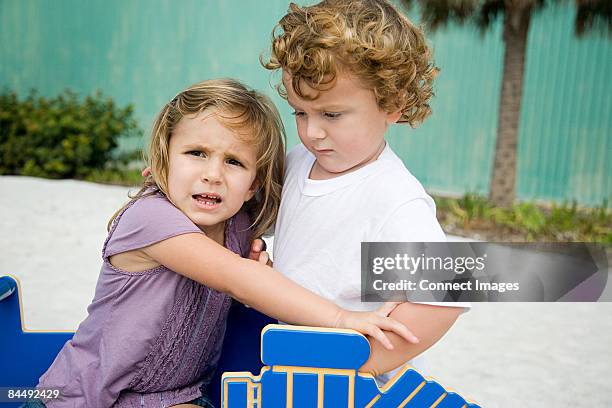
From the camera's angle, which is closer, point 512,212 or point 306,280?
point 306,280

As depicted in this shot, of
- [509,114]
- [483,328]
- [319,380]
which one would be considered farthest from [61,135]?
Answer: [319,380]

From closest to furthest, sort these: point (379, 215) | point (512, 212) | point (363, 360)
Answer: point (363, 360), point (379, 215), point (512, 212)

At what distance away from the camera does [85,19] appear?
8047 mm

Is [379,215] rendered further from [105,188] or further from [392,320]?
[105,188]

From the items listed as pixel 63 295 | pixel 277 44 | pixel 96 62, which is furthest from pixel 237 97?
pixel 96 62

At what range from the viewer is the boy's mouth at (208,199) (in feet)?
4.84

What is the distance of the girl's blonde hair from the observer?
4.94 feet

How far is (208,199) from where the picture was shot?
1.49 meters

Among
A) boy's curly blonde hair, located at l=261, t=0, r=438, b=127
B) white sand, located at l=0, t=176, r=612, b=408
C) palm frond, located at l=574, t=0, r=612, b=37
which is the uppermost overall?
palm frond, located at l=574, t=0, r=612, b=37

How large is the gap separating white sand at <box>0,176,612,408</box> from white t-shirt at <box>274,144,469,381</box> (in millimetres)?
1419

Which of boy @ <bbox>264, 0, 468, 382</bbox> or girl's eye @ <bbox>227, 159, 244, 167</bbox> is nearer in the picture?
boy @ <bbox>264, 0, 468, 382</bbox>

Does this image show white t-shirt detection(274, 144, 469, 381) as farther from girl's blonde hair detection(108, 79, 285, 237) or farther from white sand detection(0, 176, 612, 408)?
white sand detection(0, 176, 612, 408)

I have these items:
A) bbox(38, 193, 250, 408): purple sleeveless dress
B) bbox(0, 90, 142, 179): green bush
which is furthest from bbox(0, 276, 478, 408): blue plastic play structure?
bbox(0, 90, 142, 179): green bush

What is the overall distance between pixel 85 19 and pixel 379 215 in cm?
740
